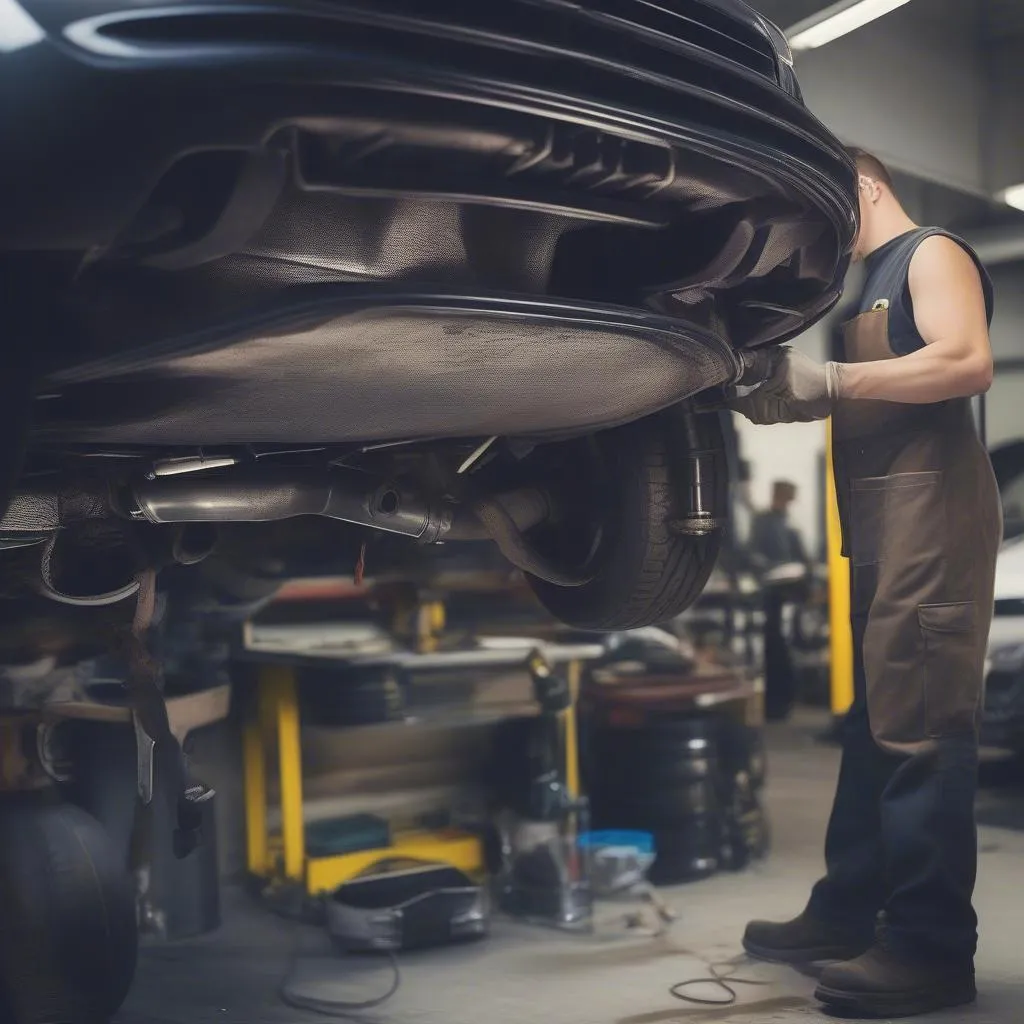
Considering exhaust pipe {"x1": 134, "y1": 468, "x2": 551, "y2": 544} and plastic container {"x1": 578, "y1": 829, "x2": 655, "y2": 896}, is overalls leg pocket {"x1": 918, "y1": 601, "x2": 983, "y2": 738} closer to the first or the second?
exhaust pipe {"x1": 134, "y1": 468, "x2": 551, "y2": 544}

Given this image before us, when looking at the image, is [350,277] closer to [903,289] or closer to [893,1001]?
[903,289]

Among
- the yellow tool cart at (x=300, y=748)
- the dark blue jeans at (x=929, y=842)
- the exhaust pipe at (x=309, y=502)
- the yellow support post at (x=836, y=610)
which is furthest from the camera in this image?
the yellow support post at (x=836, y=610)

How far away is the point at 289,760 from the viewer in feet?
7.76

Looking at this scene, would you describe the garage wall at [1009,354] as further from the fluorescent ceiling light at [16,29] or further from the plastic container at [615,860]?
the fluorescent ceiling light at [16,29]

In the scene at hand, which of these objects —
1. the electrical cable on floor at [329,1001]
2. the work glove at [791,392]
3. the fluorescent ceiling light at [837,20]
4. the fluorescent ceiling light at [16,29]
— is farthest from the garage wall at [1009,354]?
the fluorescent ceiling light at [16,29]

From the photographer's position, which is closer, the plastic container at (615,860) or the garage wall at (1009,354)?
the plastic container at (615,860)

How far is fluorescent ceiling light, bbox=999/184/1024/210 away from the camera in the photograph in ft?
12.1

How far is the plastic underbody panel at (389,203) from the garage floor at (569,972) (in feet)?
3.02

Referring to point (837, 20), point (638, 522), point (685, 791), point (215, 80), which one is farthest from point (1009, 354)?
point (215, 80)

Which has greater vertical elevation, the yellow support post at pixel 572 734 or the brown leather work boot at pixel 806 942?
the yellow support post at pixel 572 734

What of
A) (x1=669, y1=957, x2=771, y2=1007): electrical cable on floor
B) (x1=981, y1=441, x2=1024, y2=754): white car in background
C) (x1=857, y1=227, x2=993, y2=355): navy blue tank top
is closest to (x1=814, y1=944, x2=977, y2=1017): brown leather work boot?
(x1=669, y1=957, x2=771, y2=1007): electrical cable on floor

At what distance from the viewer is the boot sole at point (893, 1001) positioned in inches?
61.0

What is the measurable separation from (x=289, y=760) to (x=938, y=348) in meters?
1.51

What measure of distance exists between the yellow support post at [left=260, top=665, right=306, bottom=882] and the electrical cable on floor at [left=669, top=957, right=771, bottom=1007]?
36.5 inches
